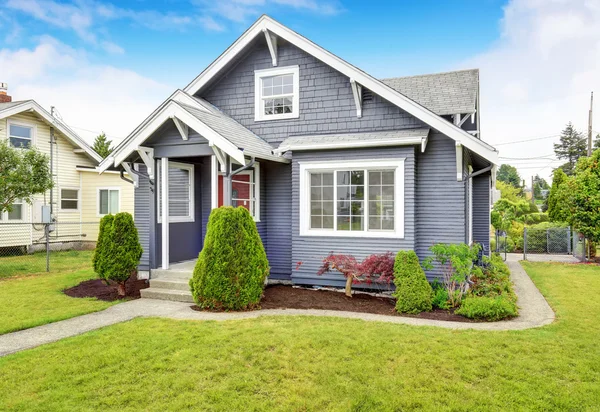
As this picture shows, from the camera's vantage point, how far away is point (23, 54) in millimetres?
20734

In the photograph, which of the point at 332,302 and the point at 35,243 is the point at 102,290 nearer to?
the point at 332,302

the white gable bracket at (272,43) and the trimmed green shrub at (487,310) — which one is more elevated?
the white gable bracket at (272,43)

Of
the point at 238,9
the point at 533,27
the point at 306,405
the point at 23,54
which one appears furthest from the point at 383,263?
the point at 23,54

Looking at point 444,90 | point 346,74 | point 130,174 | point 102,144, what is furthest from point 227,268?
point 102,144

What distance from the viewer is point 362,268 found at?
8.41 metres

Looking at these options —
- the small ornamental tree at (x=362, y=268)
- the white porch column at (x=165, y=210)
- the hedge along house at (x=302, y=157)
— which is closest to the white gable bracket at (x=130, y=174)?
the hedge along house at (x=302, y=157)

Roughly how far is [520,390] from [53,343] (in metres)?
6.00

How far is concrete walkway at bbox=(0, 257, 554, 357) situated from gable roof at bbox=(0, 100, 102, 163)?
12.8 metres

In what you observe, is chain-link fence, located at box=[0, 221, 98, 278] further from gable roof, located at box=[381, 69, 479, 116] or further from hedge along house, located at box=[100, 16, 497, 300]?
gable roof, located at box=[381, 69, 479, 116]

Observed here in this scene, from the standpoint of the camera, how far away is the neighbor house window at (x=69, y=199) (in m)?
19.3

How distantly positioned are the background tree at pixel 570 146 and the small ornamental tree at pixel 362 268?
48.2 metres

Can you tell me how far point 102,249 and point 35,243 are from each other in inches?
463

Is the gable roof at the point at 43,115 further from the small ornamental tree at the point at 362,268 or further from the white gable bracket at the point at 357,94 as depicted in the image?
the small ornamental tree at the point at 362,268

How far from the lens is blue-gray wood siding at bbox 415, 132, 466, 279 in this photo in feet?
28.9
